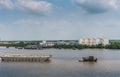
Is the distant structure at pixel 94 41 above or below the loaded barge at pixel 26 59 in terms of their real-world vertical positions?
above

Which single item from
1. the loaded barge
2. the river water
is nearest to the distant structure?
the loaded barge

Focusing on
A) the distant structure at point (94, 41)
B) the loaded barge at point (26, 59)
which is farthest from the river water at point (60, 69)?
the distant structure at point (94, 41)

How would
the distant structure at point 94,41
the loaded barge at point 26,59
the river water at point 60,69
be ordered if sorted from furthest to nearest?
1. the distant structure at point 94,41
2. the loaded barge at point 26,59
3. the river water at point 60,69

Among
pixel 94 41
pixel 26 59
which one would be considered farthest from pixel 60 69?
pixel 94 41

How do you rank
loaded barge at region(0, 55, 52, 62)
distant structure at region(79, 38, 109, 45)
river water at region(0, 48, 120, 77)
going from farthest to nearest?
distant structure at region(79, 38, 109, 45)
loaded barge at region(0, 55, 52, 62)
river water at region(0, 48, 120, 77)

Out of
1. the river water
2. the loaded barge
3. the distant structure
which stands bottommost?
the river water

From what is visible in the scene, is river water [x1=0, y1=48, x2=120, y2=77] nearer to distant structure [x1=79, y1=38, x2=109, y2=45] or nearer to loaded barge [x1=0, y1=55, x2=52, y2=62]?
loaded barge [x1=0, y1=55, x2=52, y2=62]

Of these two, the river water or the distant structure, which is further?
the distant structure

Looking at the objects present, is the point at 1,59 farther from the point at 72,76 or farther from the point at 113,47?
the point at 113,47

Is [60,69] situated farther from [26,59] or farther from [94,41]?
[94,41]

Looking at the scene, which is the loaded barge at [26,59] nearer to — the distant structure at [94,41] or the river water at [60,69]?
the river water at [60,69]

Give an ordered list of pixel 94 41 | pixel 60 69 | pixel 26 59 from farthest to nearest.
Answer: pixel 94 41
pixel 26 59
pixel 60 69

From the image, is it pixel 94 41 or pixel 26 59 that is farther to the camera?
pixel 94 41
